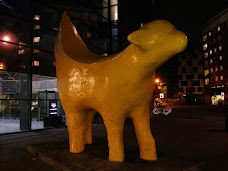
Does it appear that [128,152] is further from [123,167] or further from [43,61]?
[43,61]

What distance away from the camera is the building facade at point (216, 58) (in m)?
55.2

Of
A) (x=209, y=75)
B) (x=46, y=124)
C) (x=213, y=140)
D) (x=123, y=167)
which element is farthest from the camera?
(x=209, y=75)

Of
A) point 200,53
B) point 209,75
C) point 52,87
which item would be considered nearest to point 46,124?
point 52,87

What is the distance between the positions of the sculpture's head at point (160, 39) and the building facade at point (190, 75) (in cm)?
7043

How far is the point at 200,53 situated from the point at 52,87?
67.1 metres

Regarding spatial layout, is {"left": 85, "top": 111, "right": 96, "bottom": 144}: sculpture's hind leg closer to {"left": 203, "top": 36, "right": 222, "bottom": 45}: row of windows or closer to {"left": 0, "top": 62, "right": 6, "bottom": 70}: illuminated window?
{"left": 0, "top": 62, "right": 6, "bottom": 70}: illuminated window

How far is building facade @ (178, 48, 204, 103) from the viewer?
244 ft

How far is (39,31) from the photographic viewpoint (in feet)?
48.4

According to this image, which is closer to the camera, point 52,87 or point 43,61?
point 43,61

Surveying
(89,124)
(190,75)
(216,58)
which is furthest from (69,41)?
(190,75)

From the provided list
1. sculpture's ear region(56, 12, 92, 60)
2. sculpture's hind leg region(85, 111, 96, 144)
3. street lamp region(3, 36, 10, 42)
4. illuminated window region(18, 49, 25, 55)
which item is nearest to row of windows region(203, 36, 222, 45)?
illuminated window region(18, 49, 25, 55)

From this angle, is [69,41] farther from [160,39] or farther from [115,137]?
[160,39]

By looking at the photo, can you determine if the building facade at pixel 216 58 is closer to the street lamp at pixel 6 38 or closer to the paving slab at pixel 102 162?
the street lamp at pixel 6 38

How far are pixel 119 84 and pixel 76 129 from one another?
74.1 inches
